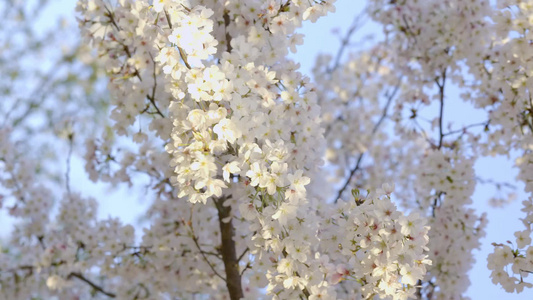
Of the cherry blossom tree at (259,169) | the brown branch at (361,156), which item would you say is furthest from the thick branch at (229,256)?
the brown branch at (361,156)

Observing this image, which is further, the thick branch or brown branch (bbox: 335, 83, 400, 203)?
brown branch (bbox: 335, 83, 400, 203)

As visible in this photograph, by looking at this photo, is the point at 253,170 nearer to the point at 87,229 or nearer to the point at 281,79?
the point at 281,79

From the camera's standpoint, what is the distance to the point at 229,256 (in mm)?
2736

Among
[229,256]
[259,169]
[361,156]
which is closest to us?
[259,169]

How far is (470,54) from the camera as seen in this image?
3.43 meters

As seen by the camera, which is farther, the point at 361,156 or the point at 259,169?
the point at 361,156

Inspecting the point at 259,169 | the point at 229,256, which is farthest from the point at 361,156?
the point at 259,169

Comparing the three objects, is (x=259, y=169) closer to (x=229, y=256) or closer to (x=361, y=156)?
(x=229, y=256)

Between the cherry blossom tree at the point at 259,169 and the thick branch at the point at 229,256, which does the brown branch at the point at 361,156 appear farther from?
the thick branch at the point at 229,256

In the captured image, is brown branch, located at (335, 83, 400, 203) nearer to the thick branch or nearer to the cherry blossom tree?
the cherry blossom tree

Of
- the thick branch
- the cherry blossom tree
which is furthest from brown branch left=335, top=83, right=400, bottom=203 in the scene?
the thick branch

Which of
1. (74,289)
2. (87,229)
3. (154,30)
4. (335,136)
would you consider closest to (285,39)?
(154,30)

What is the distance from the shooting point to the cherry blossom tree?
1.90m

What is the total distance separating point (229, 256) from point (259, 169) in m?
1.01
